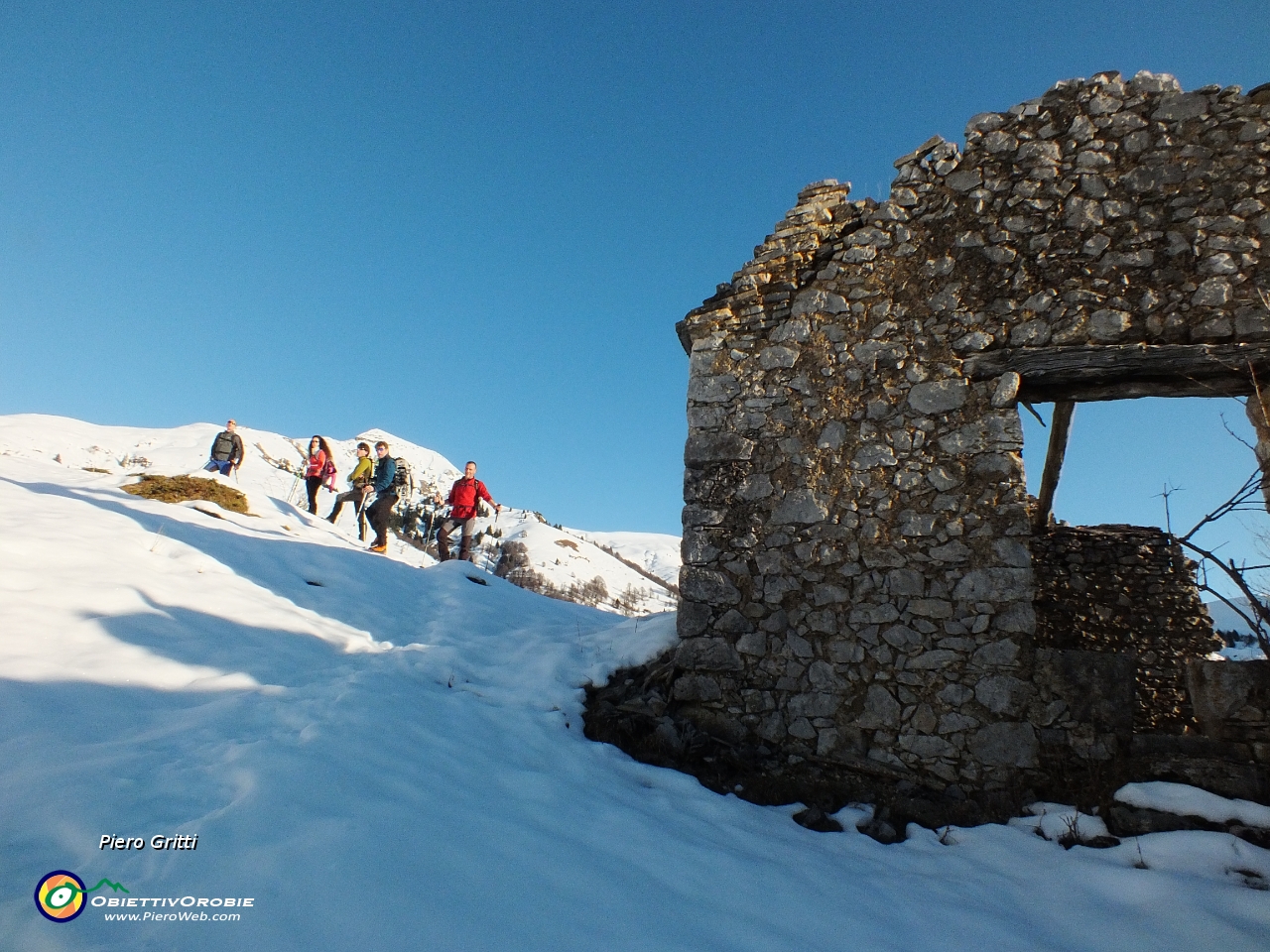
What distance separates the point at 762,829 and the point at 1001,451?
2946 millimetres

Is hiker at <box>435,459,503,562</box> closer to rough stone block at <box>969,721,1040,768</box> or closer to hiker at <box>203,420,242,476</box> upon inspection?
hiker at <box>203,420,242,476</box>

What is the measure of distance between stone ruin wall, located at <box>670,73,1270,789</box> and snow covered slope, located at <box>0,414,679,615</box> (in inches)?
290

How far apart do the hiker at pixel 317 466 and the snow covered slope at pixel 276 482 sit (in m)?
0.47

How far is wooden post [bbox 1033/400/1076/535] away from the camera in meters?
5.42

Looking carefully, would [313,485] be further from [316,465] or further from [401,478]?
[401,478]

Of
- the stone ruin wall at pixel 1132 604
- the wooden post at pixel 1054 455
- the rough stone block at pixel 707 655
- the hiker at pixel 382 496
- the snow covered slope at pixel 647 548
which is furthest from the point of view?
the snow covered slope at pixel 647 548

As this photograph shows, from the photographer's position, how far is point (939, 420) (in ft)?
14.9

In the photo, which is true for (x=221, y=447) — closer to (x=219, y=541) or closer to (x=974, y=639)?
(x=219, y=541)

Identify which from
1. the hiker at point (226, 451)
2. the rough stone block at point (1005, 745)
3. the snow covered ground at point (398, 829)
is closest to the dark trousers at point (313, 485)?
the hiker at point (226, 451)

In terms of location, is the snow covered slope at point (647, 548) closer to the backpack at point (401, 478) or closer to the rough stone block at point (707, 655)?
the backpack at point (401, 478)

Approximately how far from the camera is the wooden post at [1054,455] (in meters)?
5.42

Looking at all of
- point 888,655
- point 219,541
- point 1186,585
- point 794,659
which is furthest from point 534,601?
point 1186,585

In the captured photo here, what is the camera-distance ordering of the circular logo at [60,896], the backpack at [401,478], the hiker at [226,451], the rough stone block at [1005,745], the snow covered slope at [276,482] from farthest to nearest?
the snow covered slope at [276,482]
the hiker at [226,451]
the backpack at [401,478]
the rough stone block at [1005,745]
the circular logo at [60,896]

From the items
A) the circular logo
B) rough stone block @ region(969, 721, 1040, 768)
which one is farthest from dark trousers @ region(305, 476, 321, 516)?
rough stone block @ region(969, 721, 1040, 768)
